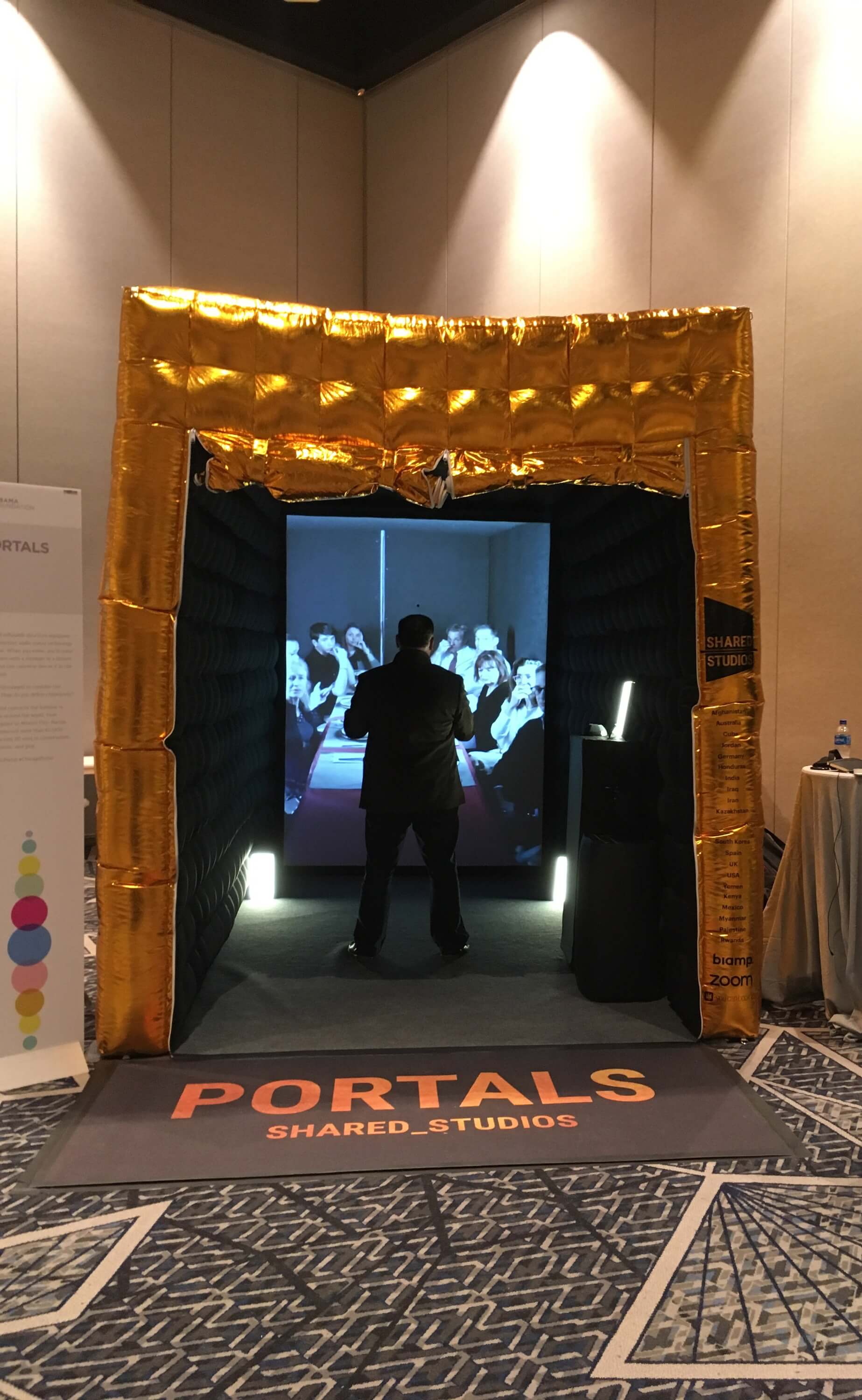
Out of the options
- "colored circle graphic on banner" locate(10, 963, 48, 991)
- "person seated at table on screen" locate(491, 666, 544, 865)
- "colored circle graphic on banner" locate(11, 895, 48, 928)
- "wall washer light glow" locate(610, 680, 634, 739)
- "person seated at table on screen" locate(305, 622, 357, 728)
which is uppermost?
"person seated at table on screen" locate(305, 622, 357, 728)

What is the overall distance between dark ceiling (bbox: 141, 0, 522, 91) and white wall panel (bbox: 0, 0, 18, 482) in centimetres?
92

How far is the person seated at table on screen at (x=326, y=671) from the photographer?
4727 millimetres

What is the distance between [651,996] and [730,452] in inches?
75.1

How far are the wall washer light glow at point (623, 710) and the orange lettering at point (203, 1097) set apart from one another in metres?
1.90

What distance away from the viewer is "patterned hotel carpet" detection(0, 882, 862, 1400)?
65.4 inches

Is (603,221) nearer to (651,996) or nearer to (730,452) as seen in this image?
(730,452)

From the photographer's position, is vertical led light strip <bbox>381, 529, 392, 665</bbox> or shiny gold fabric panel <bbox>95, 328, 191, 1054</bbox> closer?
shiny gold fabric panel <bbox>95, 328, 191, 1054</bbox>

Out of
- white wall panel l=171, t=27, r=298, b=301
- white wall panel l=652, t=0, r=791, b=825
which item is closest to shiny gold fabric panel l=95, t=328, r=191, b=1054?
white wall panel l=652, t=0, r=791, b=825

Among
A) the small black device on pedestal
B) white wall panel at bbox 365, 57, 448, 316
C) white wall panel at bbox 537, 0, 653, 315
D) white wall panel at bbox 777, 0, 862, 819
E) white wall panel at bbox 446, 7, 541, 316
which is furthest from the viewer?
white wall panel at bbox 365, 57, 448, 316

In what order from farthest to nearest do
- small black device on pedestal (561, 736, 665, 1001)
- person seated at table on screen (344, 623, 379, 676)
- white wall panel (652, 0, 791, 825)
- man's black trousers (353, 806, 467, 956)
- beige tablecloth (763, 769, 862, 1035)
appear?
1. person seated at table on screen (344, 623, 379, 676)
2. white wall panel (652, 0, 791, 825)
3. man's black trousers (353, 806, 467, 956)
4. small black device on pedestal (561, 736, 665, 1001)
5. beige tablecloth (763, 769, 862, 1035)

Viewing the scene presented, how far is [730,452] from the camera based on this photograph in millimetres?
3059

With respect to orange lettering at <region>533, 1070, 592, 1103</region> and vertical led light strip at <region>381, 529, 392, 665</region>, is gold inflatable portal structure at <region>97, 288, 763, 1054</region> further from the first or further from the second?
vertical led light strip at <region>381, 529, 392, 665</region>

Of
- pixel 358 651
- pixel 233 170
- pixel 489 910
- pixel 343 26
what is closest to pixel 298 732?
pixel 358 651

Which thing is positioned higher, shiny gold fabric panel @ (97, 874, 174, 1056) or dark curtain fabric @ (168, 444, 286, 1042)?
dark curtain fabric @ (168, 444, 286, 1042)
